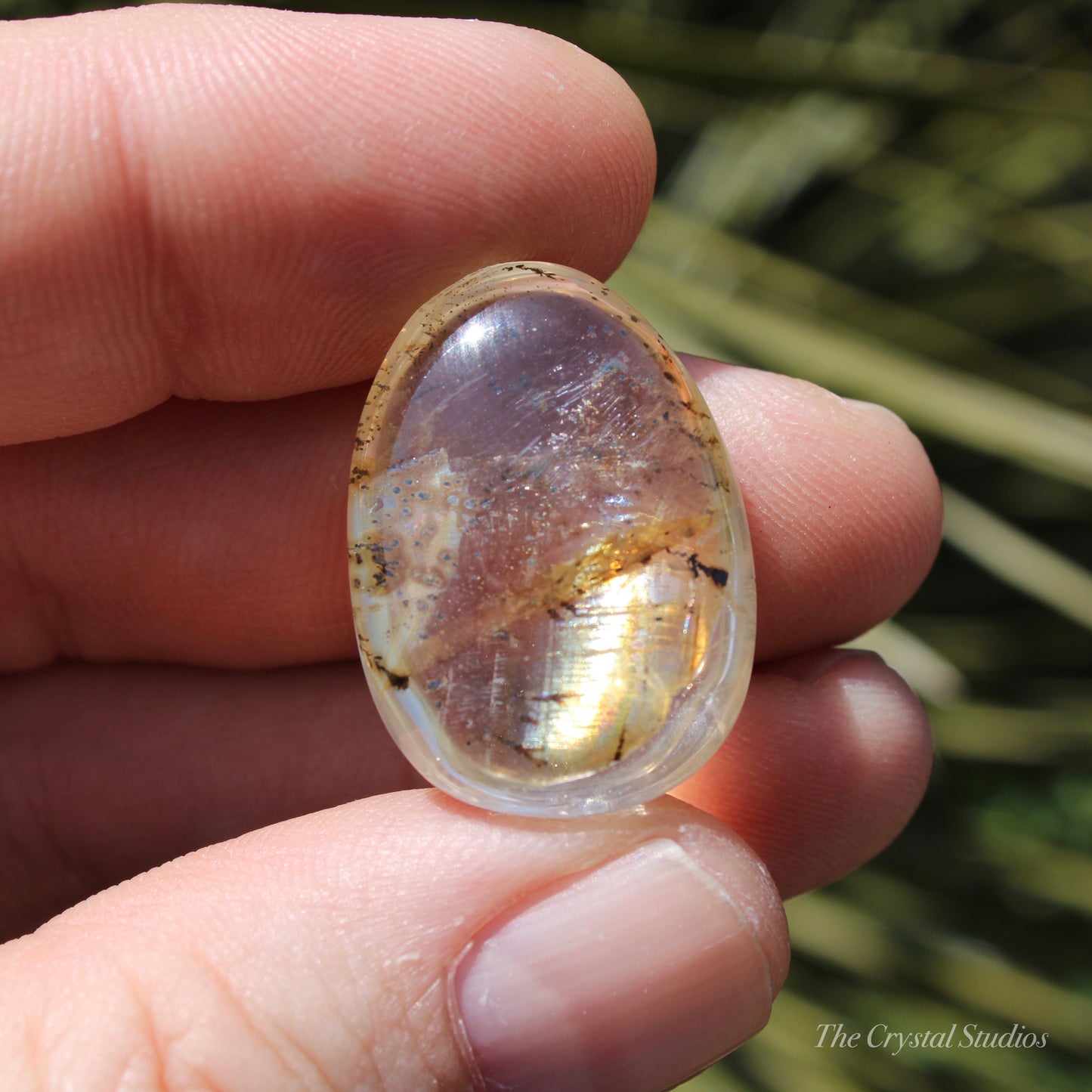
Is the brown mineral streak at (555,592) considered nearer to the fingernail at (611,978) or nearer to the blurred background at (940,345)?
the fingernail at (611,978)

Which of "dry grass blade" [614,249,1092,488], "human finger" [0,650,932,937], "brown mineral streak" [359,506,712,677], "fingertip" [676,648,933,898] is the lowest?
"human finger" [0,650,932,937]

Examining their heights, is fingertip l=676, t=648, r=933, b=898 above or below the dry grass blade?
below

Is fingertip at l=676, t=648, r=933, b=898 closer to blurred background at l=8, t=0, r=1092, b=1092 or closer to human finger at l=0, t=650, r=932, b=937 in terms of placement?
human finger at l=0, t=650, r=932, b=937

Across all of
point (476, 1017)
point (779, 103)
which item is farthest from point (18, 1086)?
point (779, 103)

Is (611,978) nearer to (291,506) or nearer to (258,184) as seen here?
(291,506)

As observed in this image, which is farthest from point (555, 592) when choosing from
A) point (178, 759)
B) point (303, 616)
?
point (178, 759)

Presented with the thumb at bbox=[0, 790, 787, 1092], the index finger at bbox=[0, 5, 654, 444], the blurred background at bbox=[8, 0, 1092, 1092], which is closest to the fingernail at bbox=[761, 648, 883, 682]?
the blurred background at bbox=[8, 0, 1092, 1092]
